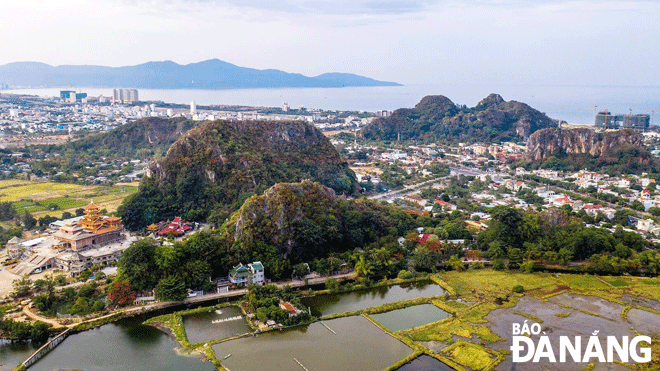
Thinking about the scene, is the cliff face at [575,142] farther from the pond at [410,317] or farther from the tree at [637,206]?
the pond at [410,317]

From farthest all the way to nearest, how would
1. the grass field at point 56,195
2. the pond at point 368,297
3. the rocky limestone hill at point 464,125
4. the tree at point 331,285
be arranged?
the rocky limestone hill at point 464,125, the grass field at point 56,195, the tree at point 331,285, the pond at point 368,297

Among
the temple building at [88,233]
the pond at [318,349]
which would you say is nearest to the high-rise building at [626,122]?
the pond at [318,349]

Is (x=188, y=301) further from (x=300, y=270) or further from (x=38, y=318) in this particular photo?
(x=38, y=318)

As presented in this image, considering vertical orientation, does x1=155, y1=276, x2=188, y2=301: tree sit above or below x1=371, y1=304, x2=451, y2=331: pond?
above

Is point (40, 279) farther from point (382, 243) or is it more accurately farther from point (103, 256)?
point (382, 243)

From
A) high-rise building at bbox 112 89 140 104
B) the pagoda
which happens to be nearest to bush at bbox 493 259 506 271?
the pagoda

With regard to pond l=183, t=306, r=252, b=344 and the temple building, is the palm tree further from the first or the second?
the temple building

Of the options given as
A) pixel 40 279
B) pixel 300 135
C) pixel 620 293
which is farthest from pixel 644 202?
pixel 40 279
